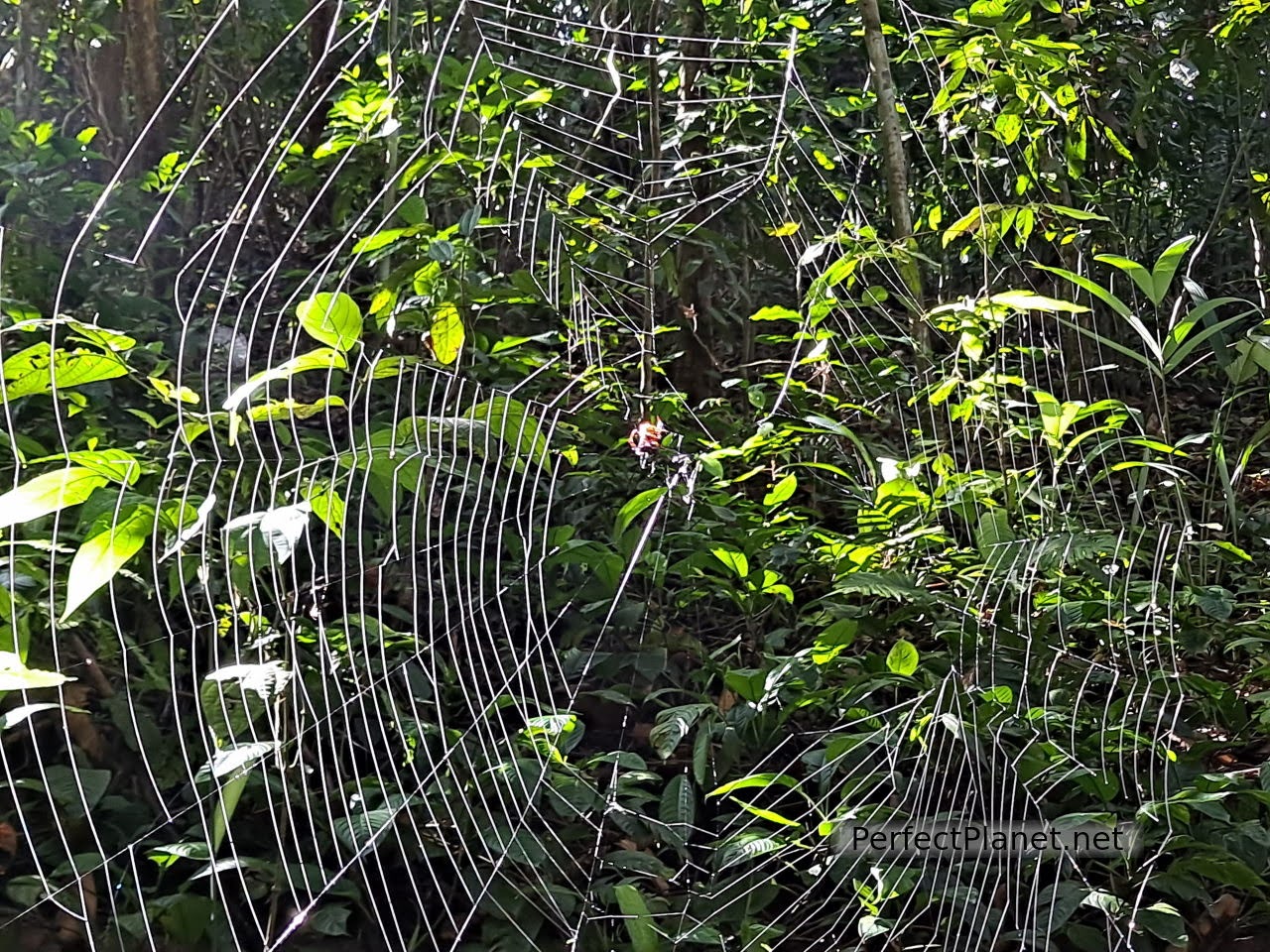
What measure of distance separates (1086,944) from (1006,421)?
1.69ft

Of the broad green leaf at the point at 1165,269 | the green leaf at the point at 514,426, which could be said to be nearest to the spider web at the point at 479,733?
the green leaf at the point at 514,426

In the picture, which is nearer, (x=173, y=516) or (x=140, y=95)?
(x=173, y=516)

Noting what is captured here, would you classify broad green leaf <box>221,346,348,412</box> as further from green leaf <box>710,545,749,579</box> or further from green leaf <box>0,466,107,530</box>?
green leaf <box>710,545,749,579</box>

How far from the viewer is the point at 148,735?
40.9 inches

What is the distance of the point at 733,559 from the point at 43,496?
2.50 feet

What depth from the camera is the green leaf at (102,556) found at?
0.60 meters

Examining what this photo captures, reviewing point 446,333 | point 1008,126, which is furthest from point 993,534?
point 446,333

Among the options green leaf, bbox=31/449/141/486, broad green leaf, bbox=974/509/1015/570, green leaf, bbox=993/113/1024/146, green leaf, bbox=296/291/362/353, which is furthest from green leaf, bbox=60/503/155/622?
green leaf, bbox=993/113/1024/146

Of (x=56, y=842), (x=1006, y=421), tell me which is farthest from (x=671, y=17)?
(x=56, y=842)

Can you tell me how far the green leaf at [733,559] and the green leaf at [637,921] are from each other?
366mm

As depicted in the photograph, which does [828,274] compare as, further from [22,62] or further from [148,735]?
[22,62]

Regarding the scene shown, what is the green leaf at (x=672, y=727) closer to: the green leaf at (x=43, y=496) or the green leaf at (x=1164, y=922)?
the green leaf at (x=1164, y=922)

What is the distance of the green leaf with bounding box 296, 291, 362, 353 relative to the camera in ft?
2.48

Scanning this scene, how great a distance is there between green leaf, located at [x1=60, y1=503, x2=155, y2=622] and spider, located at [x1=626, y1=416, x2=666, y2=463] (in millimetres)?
686
